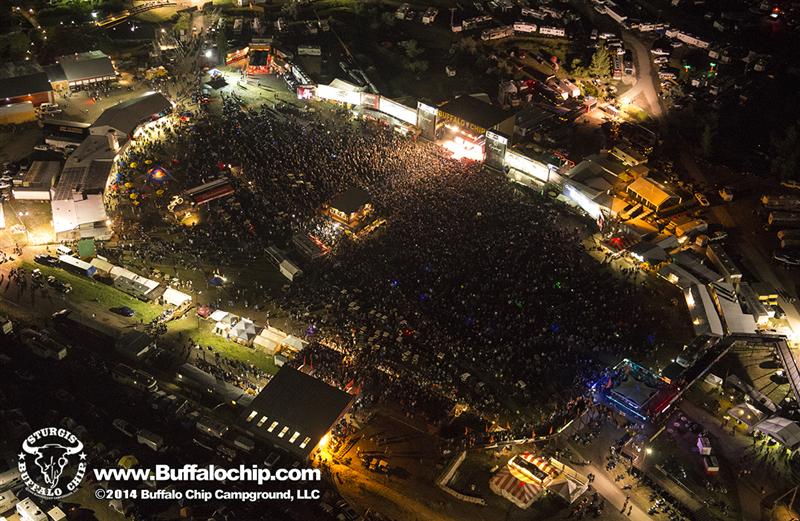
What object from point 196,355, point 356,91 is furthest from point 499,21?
point 196,355

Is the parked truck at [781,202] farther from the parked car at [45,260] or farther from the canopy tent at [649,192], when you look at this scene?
the parked car at [45,260]

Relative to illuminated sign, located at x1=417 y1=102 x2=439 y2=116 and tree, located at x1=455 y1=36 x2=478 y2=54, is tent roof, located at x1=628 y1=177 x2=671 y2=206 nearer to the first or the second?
illuminated sign, located at x1=417 y1=102 x2=439 y2=116

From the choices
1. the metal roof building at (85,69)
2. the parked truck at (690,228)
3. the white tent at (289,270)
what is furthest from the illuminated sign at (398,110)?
the metal roof building at (85,69)

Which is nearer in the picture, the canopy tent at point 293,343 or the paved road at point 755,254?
the canopy tent at point 293,343

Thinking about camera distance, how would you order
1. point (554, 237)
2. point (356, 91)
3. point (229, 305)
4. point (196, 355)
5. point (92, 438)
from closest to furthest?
1. point (92, 438)
2. point (196, 355)
3. point (229, 305)
4. point (554, 237)
5. point (356, 91)

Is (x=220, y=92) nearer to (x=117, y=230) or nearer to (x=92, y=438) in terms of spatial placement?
(x=117, y=230)

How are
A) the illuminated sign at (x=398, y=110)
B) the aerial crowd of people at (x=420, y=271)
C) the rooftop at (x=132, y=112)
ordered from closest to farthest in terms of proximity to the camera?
1. the aerial crowd of people at (x=420, y=271)
2. the rooftop at (x=132, y=112)
3. the illuminated sign at (x=398, y=110)

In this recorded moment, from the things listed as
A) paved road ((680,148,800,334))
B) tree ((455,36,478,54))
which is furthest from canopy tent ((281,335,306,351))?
tree ((455,36,478,54))
